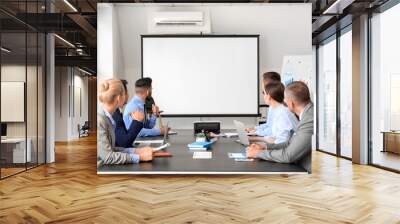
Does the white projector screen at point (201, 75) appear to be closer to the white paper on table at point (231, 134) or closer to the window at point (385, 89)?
the white paper on table at point (231, 134)

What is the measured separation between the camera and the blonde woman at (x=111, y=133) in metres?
3.63

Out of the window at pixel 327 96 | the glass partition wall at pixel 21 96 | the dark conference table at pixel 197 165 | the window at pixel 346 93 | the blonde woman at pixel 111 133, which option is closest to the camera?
the dark conference table at pixel 197 165

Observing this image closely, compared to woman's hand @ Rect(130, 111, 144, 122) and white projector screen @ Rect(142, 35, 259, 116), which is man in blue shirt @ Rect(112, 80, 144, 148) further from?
white projector screen @ Rect(142, 35, 259, 116)

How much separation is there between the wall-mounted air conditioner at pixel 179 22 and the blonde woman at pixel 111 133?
597 mm

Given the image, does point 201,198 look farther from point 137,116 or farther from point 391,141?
point 391,141

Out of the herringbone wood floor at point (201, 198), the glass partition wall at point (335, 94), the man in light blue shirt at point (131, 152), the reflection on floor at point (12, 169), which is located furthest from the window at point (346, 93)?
the reflection on floor at point (12, 169)

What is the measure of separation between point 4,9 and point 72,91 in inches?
369

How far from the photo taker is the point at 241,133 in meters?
3.69

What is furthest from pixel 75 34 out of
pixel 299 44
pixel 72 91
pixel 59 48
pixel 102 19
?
pixel 299 44

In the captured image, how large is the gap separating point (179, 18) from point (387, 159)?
16.9ft

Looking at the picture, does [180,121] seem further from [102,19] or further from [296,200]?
[296,200]

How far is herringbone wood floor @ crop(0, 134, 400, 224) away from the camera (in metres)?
3.89

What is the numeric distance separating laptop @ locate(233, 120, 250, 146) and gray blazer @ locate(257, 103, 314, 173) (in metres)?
0.17

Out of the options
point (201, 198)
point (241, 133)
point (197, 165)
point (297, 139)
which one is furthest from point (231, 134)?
point (201, 198)
